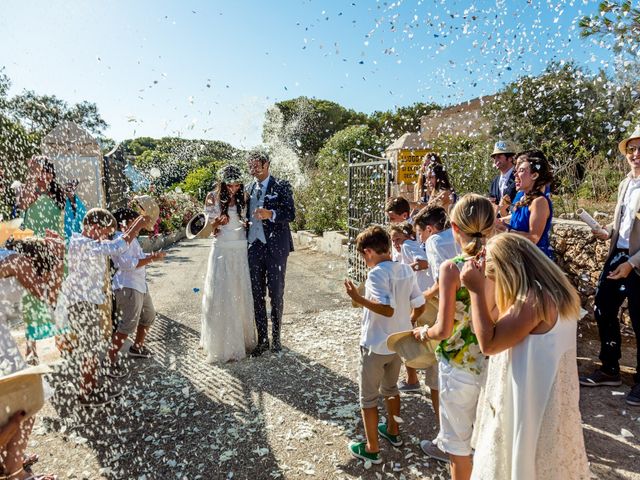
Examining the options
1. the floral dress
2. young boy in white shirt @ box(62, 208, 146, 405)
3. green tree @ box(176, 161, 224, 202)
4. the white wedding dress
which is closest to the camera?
young boy in white shirt @ box(62, 208, 146, 405)

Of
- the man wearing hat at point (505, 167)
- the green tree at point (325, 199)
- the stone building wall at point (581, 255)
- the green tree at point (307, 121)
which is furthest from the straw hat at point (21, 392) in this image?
the green tree at point (307, 121)

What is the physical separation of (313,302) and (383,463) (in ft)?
15.2

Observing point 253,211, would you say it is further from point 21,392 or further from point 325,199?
point 325,199

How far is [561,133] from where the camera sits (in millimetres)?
16703

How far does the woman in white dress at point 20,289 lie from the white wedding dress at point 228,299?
1962 mm

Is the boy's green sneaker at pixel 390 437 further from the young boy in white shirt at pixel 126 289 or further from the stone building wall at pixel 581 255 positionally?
the stone building wall at pixel 581 255

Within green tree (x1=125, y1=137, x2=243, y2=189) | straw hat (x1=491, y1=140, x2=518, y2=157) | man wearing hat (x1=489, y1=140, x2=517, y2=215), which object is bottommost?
man wearing hat (x1=489, y1=140, x2=517, y2=215)

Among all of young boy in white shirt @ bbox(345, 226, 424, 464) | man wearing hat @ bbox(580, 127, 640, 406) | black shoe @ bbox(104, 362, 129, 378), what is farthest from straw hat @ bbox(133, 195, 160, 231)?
man wearing hat @ bbox(580, 127, 640, 406)

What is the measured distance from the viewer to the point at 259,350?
5.22 meters

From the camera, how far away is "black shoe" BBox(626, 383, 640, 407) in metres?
3.78

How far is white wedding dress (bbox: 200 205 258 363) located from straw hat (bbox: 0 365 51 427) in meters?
2.84

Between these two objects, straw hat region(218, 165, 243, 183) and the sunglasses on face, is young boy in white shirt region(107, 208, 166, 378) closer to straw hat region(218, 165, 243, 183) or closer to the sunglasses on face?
straw hat region(218, 165, 243, 183)

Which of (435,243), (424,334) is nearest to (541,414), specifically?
(424,334)

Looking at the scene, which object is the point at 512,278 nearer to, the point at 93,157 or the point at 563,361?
the point at 563,361
